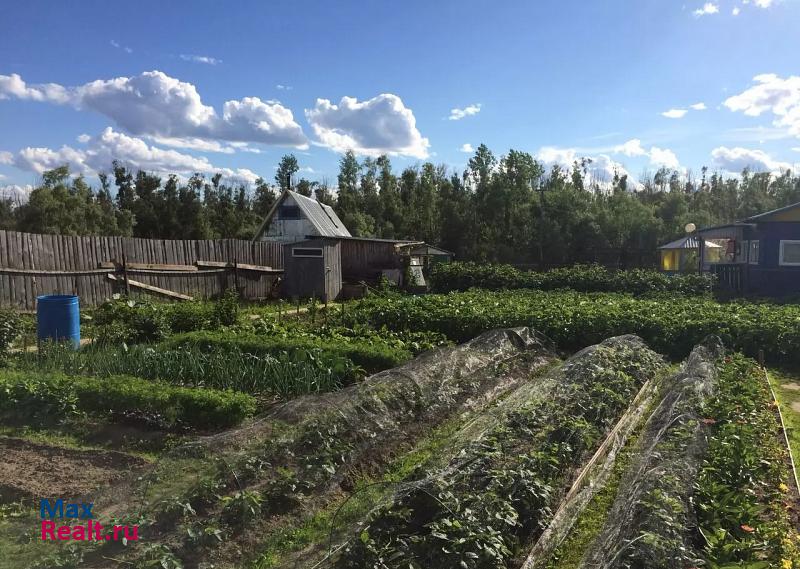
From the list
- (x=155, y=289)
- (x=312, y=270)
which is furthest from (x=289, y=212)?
(x=155, y=289)

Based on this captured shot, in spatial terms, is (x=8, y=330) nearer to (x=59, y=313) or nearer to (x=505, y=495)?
(x=59, y=313)

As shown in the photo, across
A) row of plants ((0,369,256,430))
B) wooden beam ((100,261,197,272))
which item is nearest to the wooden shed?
wooden beam ((100,261,197,272))

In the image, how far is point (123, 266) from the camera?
44.7 feet

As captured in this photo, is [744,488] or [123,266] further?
[123,266]

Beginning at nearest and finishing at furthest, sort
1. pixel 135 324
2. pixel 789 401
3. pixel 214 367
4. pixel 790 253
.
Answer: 1. pixel 214 367
2. pixel 789 401
3. pixel 135 324
4. pixel 790 253

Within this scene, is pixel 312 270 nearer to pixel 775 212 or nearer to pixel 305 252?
pixel 305 252

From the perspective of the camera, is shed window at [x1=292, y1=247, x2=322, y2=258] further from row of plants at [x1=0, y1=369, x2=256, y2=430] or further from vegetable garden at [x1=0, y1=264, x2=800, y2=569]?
row of plants at [x1=0, y1=369, x2=256, y2=430]

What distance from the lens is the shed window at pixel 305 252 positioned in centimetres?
1788

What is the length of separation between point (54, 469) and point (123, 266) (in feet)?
32.6

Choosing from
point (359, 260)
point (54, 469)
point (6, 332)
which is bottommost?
point (54, 469)

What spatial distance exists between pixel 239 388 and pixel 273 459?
2687 millimetres

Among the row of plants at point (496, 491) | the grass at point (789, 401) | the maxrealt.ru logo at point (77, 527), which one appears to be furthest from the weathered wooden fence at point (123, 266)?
the grass at point (789, 401)

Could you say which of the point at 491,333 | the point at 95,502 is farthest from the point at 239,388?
the point at 491,333

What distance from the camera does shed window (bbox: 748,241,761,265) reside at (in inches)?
730
